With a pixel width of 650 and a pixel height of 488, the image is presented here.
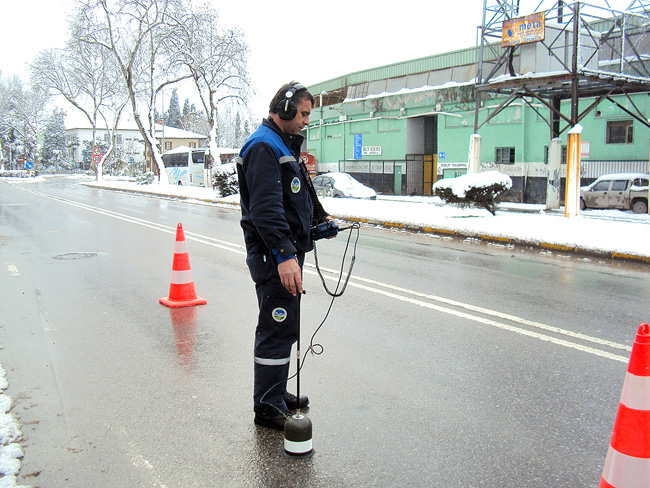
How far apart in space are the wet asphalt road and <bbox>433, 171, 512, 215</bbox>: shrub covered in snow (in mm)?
6941

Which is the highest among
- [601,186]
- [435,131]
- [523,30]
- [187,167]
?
[523,30]

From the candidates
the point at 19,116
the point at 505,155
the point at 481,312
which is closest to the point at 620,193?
the point at 505,155

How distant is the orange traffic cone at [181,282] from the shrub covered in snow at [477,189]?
10.9 m

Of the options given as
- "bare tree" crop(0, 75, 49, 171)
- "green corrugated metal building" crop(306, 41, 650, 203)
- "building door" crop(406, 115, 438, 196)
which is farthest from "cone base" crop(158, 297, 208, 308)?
"bare tree" crop(0, 75, 49, 171)

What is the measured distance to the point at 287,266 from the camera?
332 centimetres

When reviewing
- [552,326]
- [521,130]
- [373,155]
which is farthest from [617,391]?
[373,155]

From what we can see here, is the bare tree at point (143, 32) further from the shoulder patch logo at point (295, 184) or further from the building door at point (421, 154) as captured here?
the shoulder patch logo at point (295, 184)

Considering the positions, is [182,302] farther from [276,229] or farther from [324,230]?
[276,229]

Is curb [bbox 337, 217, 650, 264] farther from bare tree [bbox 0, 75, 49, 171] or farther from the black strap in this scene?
bare tree [bbox 0, 75, 49, 171]

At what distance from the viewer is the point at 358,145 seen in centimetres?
3781

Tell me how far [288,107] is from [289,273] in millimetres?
996

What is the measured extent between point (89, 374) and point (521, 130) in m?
26.2

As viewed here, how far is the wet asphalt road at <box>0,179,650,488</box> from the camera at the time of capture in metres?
3.24

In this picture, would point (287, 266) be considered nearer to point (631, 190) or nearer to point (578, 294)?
point (578, 294)
